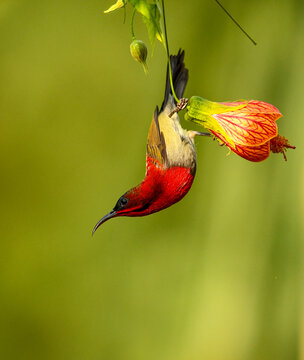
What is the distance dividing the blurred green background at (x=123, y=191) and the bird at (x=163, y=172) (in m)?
0.38

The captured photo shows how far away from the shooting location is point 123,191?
979mm

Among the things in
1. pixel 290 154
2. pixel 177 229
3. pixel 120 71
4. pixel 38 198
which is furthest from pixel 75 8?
pixel 290 154

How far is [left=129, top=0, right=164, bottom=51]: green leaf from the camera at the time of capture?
40 cm

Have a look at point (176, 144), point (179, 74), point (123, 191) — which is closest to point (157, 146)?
point (176, 144)

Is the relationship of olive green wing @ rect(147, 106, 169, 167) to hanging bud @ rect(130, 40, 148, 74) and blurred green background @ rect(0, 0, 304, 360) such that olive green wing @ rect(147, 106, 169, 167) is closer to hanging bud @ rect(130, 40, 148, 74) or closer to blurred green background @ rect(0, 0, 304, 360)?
hanging bud @ rect(130, 40, 148, 74)

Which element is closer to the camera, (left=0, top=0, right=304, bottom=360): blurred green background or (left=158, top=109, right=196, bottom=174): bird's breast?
(left=158, top=109, right=196, bottom=174): bird's breast

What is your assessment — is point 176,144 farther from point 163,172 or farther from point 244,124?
point 244,124

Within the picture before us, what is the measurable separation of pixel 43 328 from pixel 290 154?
2.46 ft

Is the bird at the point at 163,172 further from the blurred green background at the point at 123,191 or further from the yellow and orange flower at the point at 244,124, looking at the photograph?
the blurred green background at the point at 123,191

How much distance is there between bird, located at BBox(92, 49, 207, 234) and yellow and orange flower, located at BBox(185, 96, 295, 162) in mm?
60

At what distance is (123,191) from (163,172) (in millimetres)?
430

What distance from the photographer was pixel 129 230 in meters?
1.04

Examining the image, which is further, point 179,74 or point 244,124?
point 179,74

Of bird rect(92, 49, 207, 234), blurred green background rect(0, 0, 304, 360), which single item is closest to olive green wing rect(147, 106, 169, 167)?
bird rect(92, 49, 207, 234)
